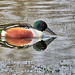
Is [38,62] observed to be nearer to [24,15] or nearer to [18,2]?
[24,15]

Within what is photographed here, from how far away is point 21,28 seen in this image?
11070 mm

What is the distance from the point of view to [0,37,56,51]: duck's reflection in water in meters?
10.2

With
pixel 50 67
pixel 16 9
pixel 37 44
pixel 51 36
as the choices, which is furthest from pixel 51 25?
pixel 50 67

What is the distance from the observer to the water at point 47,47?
802 cm

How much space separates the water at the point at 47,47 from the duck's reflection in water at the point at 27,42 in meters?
0.14

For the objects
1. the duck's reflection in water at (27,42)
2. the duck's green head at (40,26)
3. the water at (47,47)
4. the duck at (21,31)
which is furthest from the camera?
the duck's green head at (40,26)

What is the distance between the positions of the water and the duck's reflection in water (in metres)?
0.14

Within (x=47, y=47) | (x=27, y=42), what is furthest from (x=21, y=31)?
(x=47, y=47)

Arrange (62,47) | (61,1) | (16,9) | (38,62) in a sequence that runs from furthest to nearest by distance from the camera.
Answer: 1. (61,1)
2. (16,9)
3. (62,47)
4. (38,62)

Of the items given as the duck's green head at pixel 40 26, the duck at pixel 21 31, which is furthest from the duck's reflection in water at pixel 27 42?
the duck's green head at pixel 40 26

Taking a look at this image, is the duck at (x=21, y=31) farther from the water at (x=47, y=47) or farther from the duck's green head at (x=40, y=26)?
the water at (x=47, y=47)

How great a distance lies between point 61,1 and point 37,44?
6940 millimetres

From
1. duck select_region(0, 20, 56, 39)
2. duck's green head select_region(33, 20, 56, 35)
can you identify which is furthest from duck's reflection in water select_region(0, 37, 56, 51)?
duck's green head select_region(33, 20, 56, 35)

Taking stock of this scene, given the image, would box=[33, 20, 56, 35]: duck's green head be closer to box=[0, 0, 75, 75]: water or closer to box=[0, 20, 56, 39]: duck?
box=[0, 20, 56, 39]: duck
